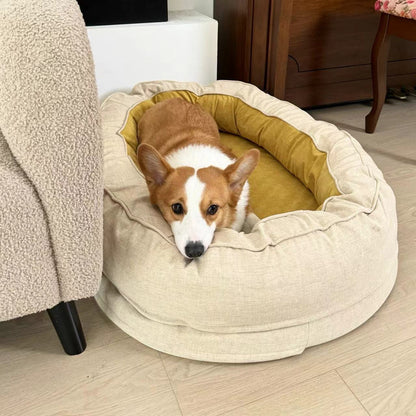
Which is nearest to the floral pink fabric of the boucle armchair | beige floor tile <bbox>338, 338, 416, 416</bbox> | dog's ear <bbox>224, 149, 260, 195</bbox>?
dog's ear <bbox>224, 149, 260, 195</bbox>

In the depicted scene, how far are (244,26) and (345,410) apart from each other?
6.35 ft

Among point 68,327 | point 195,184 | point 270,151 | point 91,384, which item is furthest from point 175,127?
point 91,384

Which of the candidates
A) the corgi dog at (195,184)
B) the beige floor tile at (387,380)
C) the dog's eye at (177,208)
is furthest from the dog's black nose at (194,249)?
the beige floor tile at (387,380)

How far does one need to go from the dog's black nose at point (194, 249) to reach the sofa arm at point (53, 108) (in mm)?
288

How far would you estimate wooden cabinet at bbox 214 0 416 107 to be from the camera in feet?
7.41

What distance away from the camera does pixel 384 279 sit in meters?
1.35

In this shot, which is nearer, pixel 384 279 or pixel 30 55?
pixel 30 55

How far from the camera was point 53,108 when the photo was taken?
0.86 m

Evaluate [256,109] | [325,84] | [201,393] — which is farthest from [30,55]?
[325,84]

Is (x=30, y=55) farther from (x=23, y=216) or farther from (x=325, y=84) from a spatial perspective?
(x=325, y=84)

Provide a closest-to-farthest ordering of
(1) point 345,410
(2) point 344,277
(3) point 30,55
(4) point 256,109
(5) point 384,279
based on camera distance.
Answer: (3) point 30,55, (1) point 345,410, (2) point 344,277, (5) point 384,279, (4) point 256,109

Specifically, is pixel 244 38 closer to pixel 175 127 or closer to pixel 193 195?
pixel 175 127

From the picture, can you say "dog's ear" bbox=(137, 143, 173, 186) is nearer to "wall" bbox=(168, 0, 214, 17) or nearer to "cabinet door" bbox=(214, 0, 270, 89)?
"cabinet door" bbox=(214, 0, 270, 89)

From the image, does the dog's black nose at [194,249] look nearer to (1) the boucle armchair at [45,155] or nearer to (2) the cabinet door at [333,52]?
(1) the boucle armchair at [45,155]
